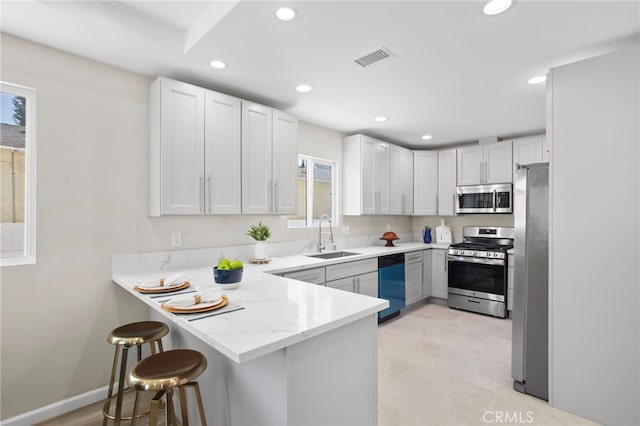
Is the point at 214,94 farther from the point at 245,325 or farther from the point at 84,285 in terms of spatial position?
the point at 245,325

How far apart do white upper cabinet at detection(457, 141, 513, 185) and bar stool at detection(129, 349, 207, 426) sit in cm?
450

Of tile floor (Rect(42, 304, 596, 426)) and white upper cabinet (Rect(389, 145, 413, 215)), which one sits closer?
tile floor (Rect(42, 304, 596, 426))

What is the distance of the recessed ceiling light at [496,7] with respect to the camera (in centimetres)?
174

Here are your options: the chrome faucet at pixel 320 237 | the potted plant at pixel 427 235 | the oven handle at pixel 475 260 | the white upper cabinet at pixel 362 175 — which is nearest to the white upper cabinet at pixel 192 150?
the chrome faucet at pixel 320 237

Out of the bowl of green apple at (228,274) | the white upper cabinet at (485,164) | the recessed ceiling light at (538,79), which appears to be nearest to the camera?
the bowl of green apple at (228,274)

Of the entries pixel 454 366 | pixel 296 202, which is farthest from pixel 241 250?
pixel 454 366

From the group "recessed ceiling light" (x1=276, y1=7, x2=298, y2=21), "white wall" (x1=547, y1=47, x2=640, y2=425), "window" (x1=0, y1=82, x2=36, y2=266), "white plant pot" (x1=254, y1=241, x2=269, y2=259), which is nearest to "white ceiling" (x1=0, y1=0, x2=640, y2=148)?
"recessed ceiling light" (x1=276, y1=7, x2=298, y2=21)

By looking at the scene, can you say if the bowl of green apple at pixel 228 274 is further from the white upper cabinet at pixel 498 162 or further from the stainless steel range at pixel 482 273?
the white upper cabinet at pixel 498 162

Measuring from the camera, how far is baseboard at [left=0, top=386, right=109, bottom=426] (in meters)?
2.09

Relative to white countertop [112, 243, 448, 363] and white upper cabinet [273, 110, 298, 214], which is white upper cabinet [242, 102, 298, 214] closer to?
white upper cabinet [273, 110, 298, 214]

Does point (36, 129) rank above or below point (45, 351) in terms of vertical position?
above

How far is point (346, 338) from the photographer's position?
4.93ft

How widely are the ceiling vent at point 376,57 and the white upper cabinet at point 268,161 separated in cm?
108

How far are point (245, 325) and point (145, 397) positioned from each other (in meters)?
1.74
